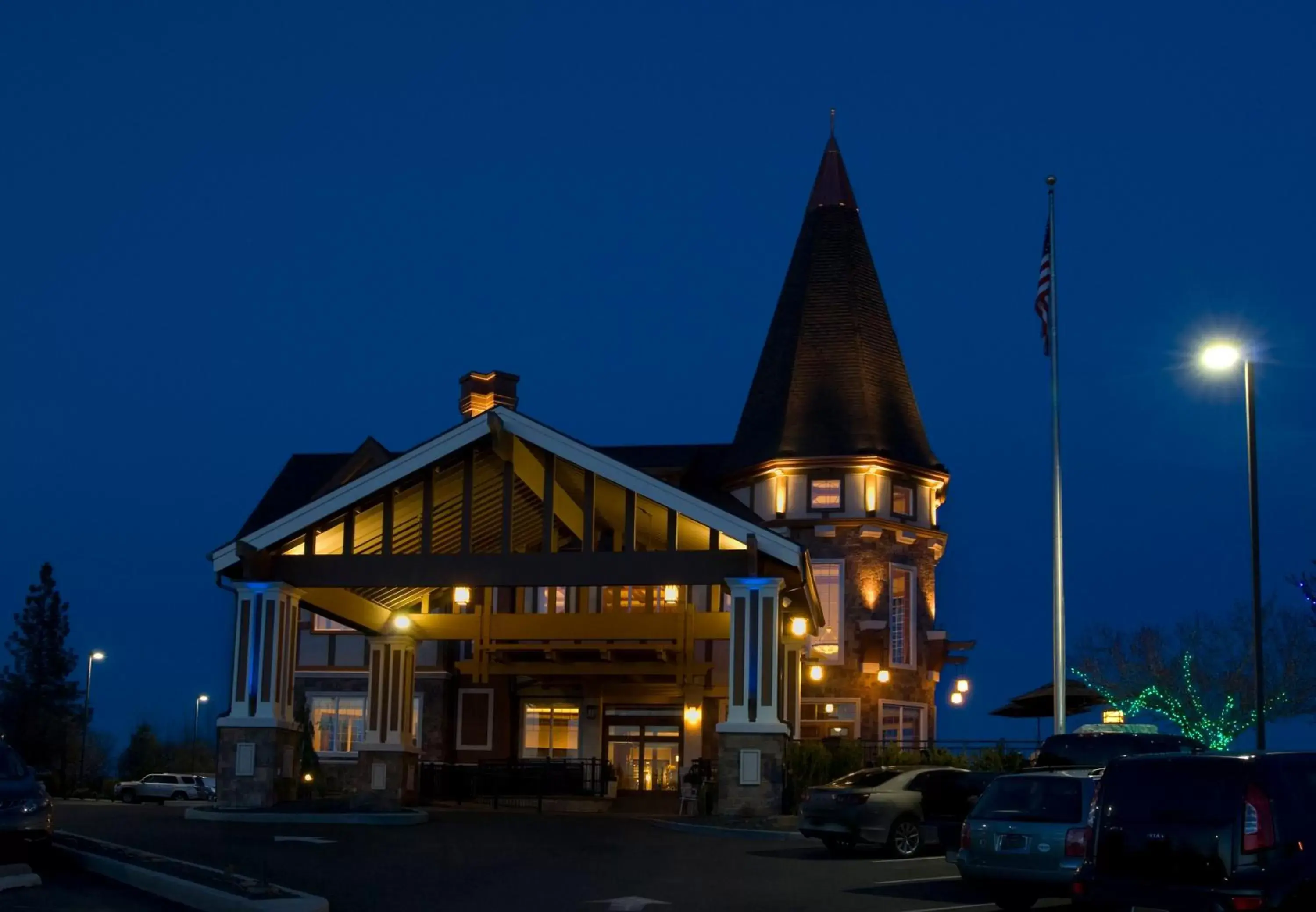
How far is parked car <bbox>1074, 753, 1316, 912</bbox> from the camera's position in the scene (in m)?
10.8

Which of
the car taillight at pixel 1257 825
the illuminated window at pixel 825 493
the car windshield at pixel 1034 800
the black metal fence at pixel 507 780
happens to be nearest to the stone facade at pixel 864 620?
the illuminated window at pixel 825 493

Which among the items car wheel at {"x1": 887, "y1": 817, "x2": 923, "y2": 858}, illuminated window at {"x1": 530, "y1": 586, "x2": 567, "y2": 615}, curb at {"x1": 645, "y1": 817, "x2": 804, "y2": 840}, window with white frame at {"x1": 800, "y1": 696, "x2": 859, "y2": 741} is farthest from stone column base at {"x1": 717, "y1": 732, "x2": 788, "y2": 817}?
illuminated window at {"x1": 530, "y1": 586, "x2": 567, "y2": 615}

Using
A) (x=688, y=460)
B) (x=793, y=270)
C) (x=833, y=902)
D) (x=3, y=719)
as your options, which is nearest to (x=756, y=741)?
(x=833, y=902)

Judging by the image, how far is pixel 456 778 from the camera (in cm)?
3897

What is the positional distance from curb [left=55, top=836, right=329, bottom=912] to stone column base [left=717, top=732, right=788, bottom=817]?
11905 millimetres

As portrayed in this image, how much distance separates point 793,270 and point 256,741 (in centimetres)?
2448

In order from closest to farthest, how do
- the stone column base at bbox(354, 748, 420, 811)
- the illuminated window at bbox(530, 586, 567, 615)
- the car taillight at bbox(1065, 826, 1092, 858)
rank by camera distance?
the car taillight at bbox(1065, 826, 1092, 858) < the stone column base at bbox(354, 748, 420, 811) < the illuminated window at bbox(530, 586, 567, 615)

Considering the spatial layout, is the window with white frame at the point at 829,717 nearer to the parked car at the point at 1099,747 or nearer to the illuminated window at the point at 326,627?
the illuminated window at the point at 326,627

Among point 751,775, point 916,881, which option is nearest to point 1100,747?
point 916,881

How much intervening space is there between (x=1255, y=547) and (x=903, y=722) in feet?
64.5

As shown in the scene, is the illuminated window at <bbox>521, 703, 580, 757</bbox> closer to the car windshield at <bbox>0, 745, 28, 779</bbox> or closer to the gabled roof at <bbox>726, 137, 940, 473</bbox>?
the gabled roof at <bbox>726, 137, 940, 473</bbox>

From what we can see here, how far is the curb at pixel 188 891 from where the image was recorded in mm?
13712

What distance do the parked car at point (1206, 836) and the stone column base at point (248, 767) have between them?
20.2m

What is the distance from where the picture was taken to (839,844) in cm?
2261
